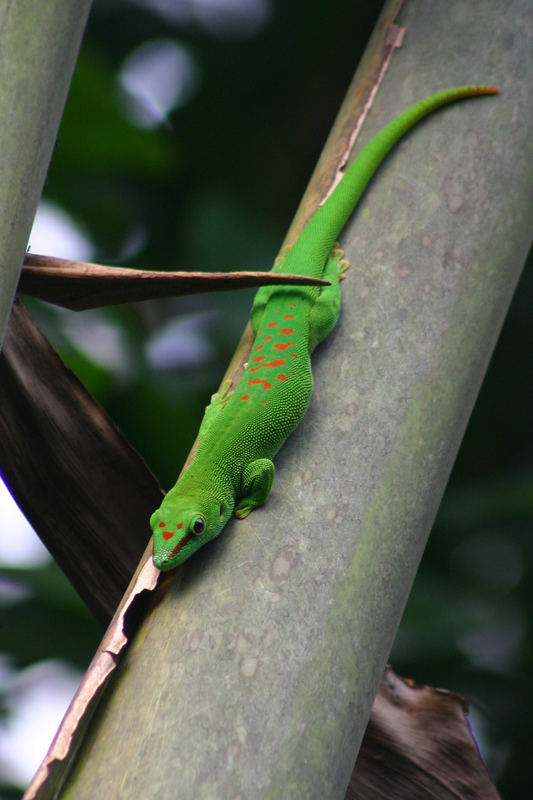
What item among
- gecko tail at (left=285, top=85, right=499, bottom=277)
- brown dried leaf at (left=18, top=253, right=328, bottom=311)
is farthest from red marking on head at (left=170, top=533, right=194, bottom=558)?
gecko tail at (left=285, top=85, right=499, bottom=277)

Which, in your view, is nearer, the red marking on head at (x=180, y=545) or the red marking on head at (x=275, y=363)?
the red marking on head at (x=180, y=545)

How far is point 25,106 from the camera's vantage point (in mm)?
1069

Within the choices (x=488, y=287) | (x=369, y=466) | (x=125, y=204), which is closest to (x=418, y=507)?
(x=369, y=466)

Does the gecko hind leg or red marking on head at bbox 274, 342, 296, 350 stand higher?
the gecko hind leg

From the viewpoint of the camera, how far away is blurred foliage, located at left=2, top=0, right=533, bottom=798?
8.04 feet

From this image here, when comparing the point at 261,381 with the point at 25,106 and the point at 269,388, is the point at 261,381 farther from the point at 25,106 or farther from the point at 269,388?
the point at 25,106

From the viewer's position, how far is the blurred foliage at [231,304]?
2.45 meters

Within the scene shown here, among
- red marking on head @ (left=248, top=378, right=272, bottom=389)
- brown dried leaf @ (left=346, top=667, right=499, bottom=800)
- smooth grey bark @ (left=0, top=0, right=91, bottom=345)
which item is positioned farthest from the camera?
red marking on head @ (left=248, top=378, right=272, bottom=389)

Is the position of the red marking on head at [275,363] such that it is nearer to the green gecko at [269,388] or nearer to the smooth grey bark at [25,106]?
the green gecko at [269,388]

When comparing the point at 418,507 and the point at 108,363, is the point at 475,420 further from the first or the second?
the point at 418,507

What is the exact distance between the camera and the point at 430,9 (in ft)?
6.01

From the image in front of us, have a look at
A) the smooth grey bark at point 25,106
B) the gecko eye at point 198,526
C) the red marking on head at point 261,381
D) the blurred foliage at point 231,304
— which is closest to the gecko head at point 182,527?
the gecko eye at point 198,526

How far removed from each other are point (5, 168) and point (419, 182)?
905 mm

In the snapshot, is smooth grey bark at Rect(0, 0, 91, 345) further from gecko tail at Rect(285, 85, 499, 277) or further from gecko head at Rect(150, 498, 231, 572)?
gecko tail at Rect(285, 85, 499, 277)
